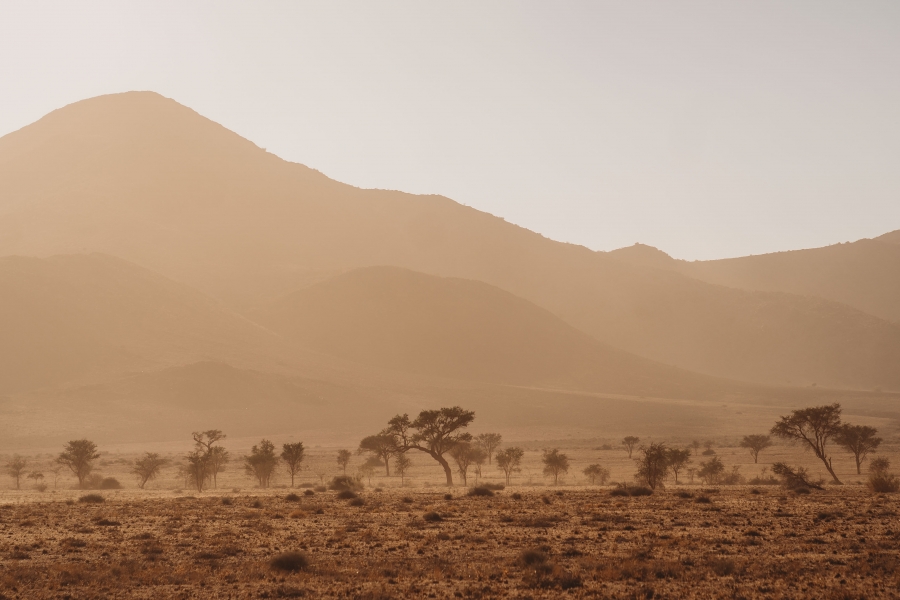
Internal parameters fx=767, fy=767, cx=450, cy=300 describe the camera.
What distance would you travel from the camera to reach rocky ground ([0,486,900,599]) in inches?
535

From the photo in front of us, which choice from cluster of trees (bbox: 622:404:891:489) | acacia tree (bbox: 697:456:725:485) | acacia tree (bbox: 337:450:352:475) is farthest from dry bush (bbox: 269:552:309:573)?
acacia tree (bbox: 337:450:352:475)

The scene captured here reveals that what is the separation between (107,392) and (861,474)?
323ft

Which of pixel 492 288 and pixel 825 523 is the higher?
pixel 492 288

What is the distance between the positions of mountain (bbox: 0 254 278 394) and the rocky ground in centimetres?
10359

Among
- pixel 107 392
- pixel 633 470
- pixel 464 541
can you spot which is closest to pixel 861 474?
pixel 633 470

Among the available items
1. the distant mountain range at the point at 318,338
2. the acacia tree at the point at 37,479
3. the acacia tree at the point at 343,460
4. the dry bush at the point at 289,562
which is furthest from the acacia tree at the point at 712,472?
the distant mountain range at the point at 318,338

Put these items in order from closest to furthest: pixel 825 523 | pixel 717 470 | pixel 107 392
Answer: pixel 825 523, pixel 717 470, pixel 107 392

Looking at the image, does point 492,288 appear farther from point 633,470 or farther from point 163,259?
point 633,470

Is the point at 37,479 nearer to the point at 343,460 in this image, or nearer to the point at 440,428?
the point at 343,460

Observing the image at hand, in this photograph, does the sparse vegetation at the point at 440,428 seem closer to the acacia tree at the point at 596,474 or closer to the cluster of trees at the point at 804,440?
the acacia tree at the point at 596,474

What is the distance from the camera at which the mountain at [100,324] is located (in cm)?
12206

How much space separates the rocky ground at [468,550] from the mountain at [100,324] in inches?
4078

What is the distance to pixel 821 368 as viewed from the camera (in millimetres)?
179875

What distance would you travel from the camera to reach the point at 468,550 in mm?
17453
